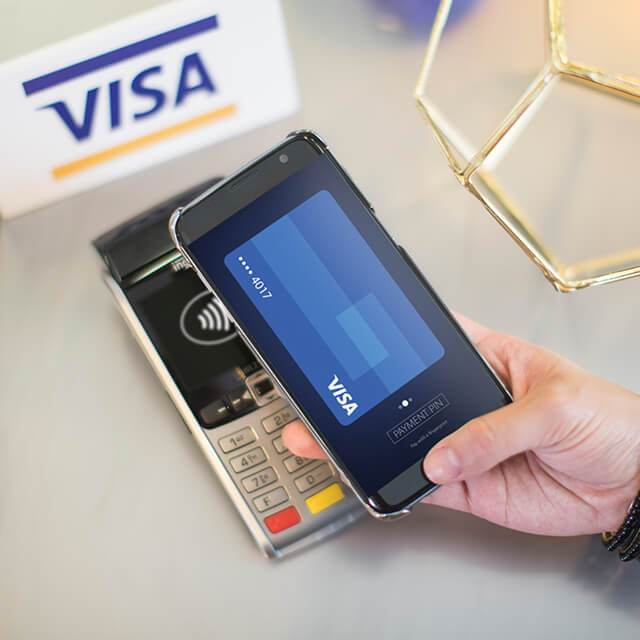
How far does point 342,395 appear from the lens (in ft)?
1.43

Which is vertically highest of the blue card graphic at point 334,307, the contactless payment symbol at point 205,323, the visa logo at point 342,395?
the contactless payment symbol at point 205,323

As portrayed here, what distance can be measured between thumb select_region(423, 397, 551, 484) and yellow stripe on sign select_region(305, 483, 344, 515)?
0.08 m

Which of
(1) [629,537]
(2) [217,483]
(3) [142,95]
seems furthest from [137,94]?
(1) [629,537]

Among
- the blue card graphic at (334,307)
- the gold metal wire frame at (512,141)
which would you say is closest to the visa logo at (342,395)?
the blue card graphic at (334,307)

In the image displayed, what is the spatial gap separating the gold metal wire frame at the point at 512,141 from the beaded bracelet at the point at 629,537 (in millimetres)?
158

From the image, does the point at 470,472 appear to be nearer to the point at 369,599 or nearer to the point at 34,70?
the point at 369,599

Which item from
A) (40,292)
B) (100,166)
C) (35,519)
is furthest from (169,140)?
(35,519)

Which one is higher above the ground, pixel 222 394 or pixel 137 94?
pixel 137 94

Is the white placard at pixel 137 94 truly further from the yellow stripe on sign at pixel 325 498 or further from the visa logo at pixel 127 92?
the yellow stripe on sign at pixel 325 498

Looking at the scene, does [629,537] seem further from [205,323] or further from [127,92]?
[127,92]

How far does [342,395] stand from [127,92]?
0.27m

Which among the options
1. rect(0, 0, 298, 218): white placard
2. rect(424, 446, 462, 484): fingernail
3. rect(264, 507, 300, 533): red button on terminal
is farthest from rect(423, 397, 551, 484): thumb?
rect(0, 0, 298, 218): white placard

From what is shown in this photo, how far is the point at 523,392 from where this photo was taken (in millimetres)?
464

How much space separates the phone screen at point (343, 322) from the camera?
434 millimetres
